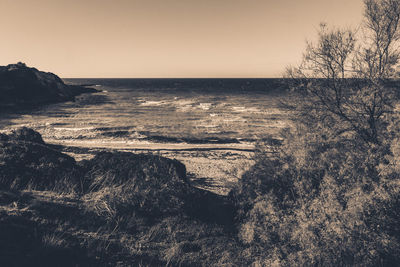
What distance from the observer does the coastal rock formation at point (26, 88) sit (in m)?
45.9

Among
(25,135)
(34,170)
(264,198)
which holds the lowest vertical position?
(264,198)

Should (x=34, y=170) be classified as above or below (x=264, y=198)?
above

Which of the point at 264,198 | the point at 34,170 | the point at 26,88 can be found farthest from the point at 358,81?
the point at 26,88

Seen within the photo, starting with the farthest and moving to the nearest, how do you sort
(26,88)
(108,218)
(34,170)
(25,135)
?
(26,88)
(25,135)
(34,170)
(108,218)

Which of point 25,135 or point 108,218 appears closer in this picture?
point 108,218

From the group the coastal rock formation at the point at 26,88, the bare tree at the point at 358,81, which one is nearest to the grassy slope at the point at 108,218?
the bare tree at the point at 358,81

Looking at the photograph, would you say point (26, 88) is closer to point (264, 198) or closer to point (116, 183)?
point (116, 183)

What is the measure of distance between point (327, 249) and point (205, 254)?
2697 millimetres

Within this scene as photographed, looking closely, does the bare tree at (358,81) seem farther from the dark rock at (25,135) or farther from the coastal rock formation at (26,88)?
the coastal rock formation at (26,88)

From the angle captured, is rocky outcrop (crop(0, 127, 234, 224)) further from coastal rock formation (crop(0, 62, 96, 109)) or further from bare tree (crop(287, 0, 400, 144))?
coastal rock formation (crop(0, 62, 96, 109))

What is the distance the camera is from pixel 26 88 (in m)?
51.0

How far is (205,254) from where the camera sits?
17.5 ft

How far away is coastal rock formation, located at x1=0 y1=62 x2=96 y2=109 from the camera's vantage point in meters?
45.9

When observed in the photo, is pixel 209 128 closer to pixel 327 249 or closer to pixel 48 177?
pixel 48 177
